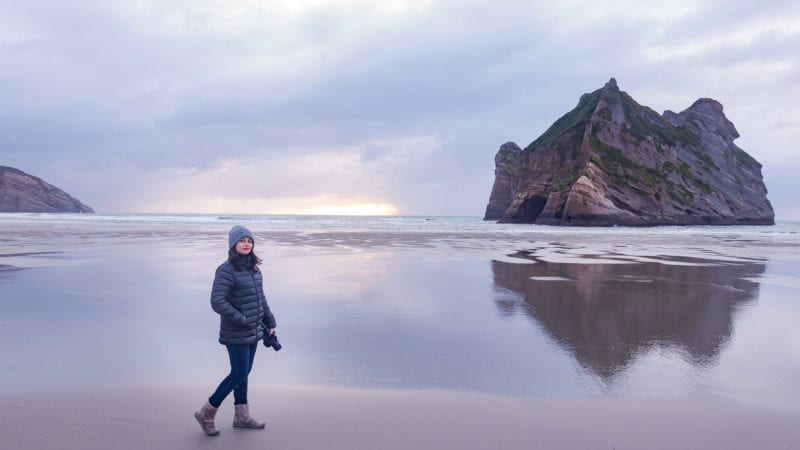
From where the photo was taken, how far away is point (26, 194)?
142m

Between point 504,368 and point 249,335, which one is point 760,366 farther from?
point 249,335

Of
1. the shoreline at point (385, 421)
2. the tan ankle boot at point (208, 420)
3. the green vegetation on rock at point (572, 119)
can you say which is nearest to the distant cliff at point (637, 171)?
the green vegetation on rock at point (572, 119)

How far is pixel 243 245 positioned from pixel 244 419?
1597 millimetres

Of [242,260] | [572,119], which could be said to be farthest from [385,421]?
[572,119]

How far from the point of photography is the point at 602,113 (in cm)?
7675

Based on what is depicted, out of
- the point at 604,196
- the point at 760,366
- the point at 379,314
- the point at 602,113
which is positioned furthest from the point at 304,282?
the point at 602,113

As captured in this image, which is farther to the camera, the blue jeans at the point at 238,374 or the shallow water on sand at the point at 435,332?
the shallow water on sand at the point at 435,332

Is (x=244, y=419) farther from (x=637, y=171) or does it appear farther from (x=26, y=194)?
(x=26, y=194)

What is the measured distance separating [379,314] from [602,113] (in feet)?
255

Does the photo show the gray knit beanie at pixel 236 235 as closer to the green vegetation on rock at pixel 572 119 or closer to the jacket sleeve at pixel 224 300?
the jacket sleeve at pixel 224 300

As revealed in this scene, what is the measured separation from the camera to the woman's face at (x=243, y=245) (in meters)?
4.58

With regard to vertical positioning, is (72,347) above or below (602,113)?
below

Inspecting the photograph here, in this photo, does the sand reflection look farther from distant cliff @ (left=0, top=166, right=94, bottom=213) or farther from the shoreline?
distant cliff @ (left=0, top=166, right=94, bottom=213)

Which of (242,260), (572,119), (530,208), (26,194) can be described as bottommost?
(242,260)
